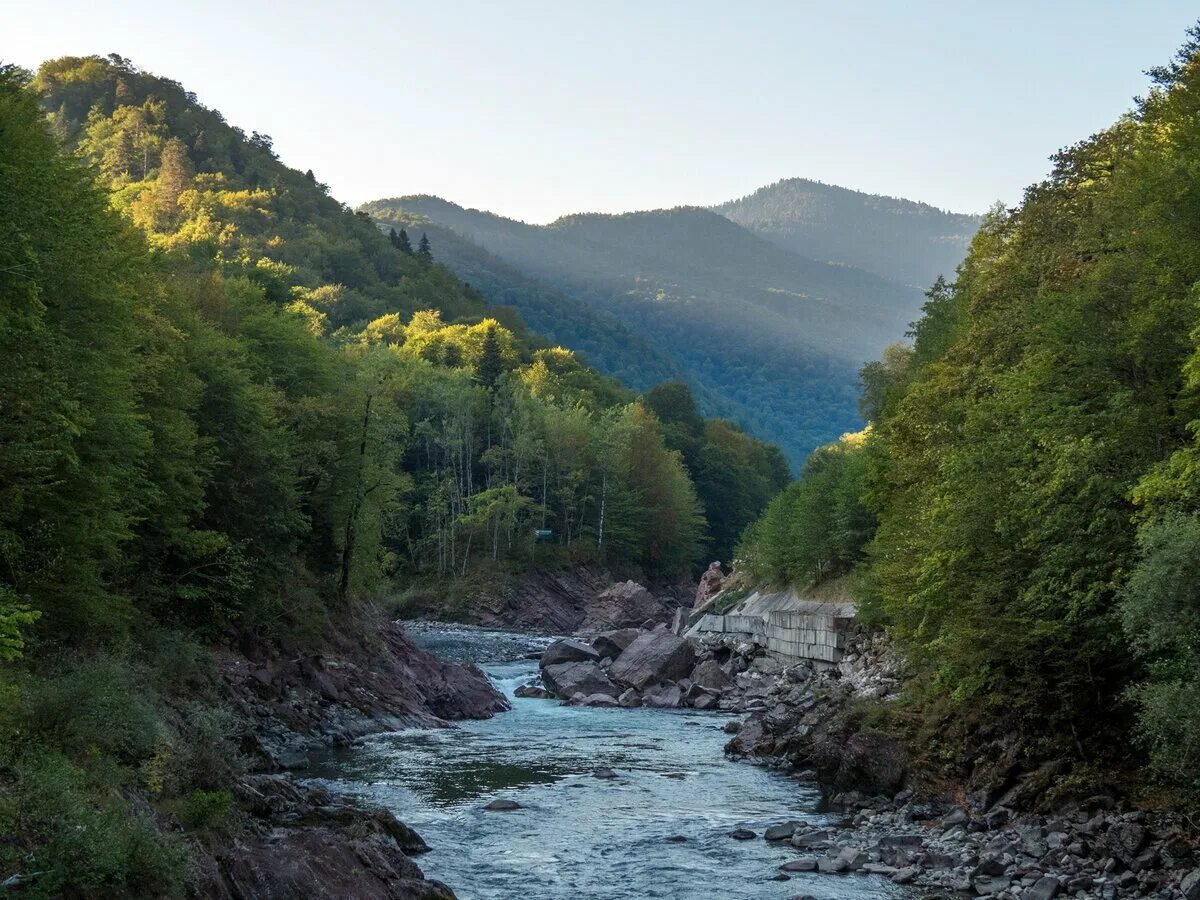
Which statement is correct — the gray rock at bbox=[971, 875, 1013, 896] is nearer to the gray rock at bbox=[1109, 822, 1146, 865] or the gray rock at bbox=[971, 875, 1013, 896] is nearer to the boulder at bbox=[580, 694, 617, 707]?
the gray rock at bbox=[1109, 822, 1146, 865]

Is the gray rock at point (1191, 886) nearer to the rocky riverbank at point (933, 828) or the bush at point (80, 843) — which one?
the rocky riverbank at point (933, 828)

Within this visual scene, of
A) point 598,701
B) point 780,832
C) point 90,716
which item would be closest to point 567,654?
point 598,701

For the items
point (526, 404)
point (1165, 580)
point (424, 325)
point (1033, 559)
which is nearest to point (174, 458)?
point (1033, 559)

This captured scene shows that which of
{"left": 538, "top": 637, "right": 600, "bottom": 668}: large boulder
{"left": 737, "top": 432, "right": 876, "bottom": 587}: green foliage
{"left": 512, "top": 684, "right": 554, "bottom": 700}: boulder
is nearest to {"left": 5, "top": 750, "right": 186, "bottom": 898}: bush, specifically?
{"left": 512, "top": 684, "right": 554, "bottom": 700}: boulder

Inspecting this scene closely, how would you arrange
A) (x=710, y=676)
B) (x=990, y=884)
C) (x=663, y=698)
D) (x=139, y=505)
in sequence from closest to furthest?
1. (x=990, y=884)
2. (x=139, y=505)
3. (x=663, y=698)
4. (x=710, y=676)

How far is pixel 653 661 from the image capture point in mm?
58188

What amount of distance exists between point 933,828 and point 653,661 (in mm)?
31008

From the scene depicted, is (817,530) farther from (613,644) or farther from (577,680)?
(577,680)

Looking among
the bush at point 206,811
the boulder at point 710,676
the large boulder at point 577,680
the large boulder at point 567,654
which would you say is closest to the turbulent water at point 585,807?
the bush at point 206,811

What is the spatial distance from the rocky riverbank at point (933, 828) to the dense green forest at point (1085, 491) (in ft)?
4.79

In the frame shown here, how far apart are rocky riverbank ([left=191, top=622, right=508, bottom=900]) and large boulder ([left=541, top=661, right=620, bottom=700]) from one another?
153 inches

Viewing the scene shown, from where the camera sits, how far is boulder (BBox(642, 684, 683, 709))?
5453cm

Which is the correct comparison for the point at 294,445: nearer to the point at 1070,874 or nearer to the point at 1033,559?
the point at 1033,559

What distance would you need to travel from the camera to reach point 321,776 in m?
32.2
